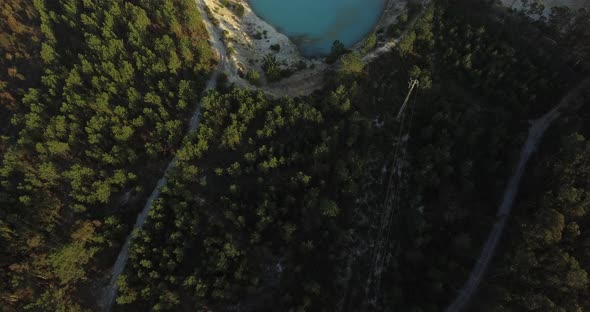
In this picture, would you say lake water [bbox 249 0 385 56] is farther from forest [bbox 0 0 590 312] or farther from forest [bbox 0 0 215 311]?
forest [bbox 0 0 215 311]

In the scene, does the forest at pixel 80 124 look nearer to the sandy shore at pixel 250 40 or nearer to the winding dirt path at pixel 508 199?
the sandy shore at pixel 250 40

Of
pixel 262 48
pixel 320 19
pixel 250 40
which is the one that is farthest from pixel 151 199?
pixel 320 19

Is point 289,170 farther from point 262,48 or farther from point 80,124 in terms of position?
point 80,124

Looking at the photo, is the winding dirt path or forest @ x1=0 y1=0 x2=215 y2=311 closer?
the winding dirt path

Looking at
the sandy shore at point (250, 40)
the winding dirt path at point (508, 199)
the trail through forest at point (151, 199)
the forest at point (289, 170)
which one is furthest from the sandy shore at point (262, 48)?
the winding dirt path at point (508, 199)

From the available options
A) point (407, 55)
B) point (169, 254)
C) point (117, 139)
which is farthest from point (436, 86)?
point (117, 139)

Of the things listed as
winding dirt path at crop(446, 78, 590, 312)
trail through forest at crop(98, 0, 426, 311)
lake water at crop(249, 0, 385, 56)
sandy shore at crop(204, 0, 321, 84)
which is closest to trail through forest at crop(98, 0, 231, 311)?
trail through forest at crop(98, 0, 426, 311)
